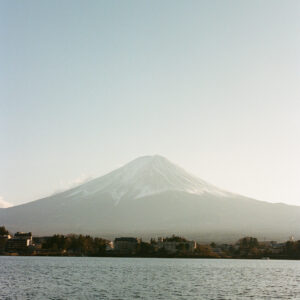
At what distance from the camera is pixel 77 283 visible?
183ft

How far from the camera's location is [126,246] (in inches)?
7013

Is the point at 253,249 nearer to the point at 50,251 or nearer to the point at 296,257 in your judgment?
the point at 296,257

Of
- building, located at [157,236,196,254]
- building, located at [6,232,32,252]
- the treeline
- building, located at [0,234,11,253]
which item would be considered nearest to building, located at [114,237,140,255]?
the treeline

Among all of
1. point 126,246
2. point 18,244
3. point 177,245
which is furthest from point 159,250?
point 18,244

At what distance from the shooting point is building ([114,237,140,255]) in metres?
172

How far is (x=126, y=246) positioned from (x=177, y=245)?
17037 mm

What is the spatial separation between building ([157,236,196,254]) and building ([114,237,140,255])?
7.99 metres

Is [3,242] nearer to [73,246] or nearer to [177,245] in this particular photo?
[73,246]

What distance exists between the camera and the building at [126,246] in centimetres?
17184

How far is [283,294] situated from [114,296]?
15089 mm

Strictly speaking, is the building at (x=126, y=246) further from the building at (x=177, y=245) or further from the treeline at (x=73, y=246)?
the building at (x=177, y=245)

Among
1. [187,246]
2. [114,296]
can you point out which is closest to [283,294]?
[114,296]

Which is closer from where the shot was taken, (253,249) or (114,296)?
(114,296)

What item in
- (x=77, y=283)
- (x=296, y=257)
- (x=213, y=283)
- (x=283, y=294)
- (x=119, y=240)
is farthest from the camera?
(x=119, y=240)
